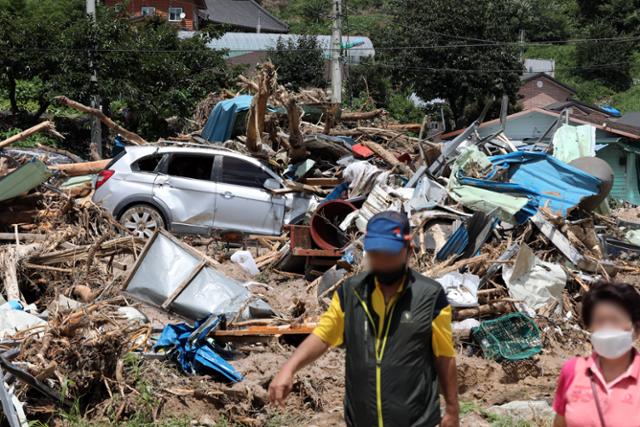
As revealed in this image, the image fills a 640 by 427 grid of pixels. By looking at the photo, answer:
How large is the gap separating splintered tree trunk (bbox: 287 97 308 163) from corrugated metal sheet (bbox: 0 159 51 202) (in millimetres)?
4142

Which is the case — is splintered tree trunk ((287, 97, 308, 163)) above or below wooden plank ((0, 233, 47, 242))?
above

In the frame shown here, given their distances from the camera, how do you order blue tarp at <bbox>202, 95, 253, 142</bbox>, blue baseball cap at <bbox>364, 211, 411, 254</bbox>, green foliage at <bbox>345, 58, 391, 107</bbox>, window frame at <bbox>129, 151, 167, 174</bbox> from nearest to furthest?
blue baseball cap at <bbox>364, 211, 411, 254</bbox>
window frame at <bbox>129, 151, 167, 174</bbox>
blue tarp at <bbox>202, 95, 253, 142</bbox>
green foliage at <bbox>345, 58, 391, 107</bbox>

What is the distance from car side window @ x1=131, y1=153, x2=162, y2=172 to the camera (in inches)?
503

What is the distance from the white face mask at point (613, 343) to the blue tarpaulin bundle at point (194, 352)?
4.66m

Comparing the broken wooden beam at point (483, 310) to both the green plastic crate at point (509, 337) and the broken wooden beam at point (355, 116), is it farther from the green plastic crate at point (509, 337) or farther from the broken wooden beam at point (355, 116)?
the broken wooden beam at point (355, 116)

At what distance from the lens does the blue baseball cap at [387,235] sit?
11.5 ft

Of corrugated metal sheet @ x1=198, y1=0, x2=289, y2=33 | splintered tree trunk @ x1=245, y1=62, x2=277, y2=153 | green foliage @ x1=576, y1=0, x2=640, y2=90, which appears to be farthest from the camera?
corrugated metal sheet @ x1=198, y1=0, x2=289, y2=33

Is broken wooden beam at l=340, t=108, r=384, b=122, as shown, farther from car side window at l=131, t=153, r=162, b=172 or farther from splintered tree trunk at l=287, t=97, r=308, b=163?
car side window at l=131, t=153, r=162, b=172

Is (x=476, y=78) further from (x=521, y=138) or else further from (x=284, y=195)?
(x=284, y=195)

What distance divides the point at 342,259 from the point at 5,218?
4.90 m

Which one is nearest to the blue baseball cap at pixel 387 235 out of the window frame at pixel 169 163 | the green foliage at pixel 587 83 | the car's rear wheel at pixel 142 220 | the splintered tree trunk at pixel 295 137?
the car's rear wheel at pixel 142 220

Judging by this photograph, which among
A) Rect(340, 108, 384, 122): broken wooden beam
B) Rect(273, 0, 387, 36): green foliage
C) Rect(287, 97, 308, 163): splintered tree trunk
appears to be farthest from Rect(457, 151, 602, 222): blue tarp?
Rect(273, 0, 387, 36): green foliage

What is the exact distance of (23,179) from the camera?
11.4 metres

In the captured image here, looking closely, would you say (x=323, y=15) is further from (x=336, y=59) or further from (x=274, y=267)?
(x=274, y=267)
